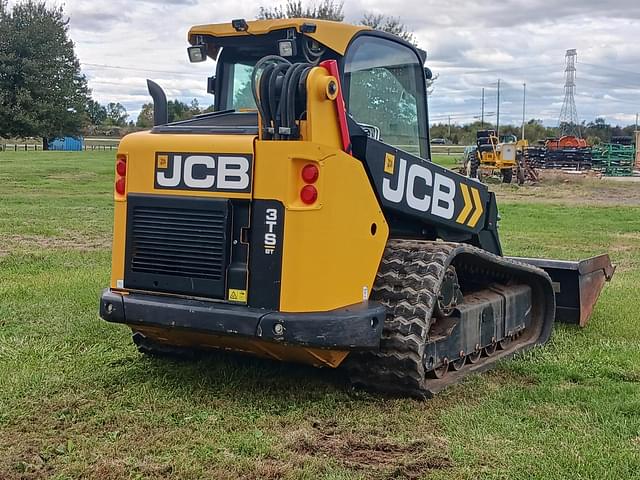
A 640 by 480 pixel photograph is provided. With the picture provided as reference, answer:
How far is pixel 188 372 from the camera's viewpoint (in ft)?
19.1

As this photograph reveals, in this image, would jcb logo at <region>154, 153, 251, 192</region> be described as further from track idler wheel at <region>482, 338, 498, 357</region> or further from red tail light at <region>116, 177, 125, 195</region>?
track idler wheel at <region>482, 338, 498, 357</region>

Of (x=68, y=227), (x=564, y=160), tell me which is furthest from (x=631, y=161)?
(x=68, y=227)

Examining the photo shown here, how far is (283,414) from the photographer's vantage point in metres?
5.01

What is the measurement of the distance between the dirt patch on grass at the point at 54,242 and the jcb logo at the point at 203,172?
715cm

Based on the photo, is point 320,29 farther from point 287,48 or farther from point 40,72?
point 40,72

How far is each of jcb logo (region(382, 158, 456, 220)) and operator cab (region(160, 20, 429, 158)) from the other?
1.16 feet

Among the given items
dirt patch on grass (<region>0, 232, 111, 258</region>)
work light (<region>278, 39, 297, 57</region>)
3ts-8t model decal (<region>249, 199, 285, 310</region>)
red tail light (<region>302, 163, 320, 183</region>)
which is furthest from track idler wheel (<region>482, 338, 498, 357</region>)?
dirt patch on grass (<region>0, 232, 111, 258</region>)

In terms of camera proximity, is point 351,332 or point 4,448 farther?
point 351,332

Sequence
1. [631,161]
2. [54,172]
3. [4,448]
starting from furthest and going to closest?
[631,161]
[54,172]
[4,448]

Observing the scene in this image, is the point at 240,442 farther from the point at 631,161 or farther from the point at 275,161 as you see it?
the point at 631,161

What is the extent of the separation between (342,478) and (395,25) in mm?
33476

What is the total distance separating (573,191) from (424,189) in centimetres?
2653

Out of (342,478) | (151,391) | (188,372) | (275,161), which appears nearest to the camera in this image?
(342,478)

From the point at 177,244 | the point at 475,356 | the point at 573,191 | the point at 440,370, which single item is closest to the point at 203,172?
the point at 177,244
